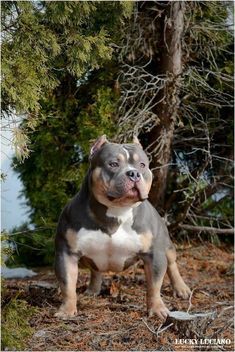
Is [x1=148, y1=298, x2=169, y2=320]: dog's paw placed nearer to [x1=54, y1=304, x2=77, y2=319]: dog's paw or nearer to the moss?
[x1=54, y1=304, x2=77, y2=319]: dog's paw

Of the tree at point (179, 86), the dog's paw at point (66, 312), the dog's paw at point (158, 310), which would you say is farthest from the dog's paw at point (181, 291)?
the dog's paw at point (66, 312)

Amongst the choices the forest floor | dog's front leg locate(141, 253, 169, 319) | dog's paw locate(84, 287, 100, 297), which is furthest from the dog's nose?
dog's paw locate(84, 287, 100, 297)

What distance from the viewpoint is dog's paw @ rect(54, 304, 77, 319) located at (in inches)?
123

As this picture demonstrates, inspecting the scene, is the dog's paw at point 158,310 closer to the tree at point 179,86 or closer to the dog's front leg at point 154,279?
the dog's front leg at point 154,279

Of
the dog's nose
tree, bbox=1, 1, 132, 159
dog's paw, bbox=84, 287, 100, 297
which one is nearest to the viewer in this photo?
tree, bbox=1, 1, 132, 159

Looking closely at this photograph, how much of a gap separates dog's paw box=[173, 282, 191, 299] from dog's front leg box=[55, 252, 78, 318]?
93 centimetres

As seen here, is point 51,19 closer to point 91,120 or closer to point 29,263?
point 91,120

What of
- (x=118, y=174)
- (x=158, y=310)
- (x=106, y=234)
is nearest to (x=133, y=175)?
(x=118, y=174)

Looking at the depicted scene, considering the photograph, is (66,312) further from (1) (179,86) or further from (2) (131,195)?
(1) (179,86)

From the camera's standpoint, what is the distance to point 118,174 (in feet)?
9.18

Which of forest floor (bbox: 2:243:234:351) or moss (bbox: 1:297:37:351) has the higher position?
moss (bbox: 1:297:37:351)

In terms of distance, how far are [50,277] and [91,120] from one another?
1355 millimetres

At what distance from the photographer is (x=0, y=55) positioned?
2.44 metres

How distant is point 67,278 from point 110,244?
0.32 metres
